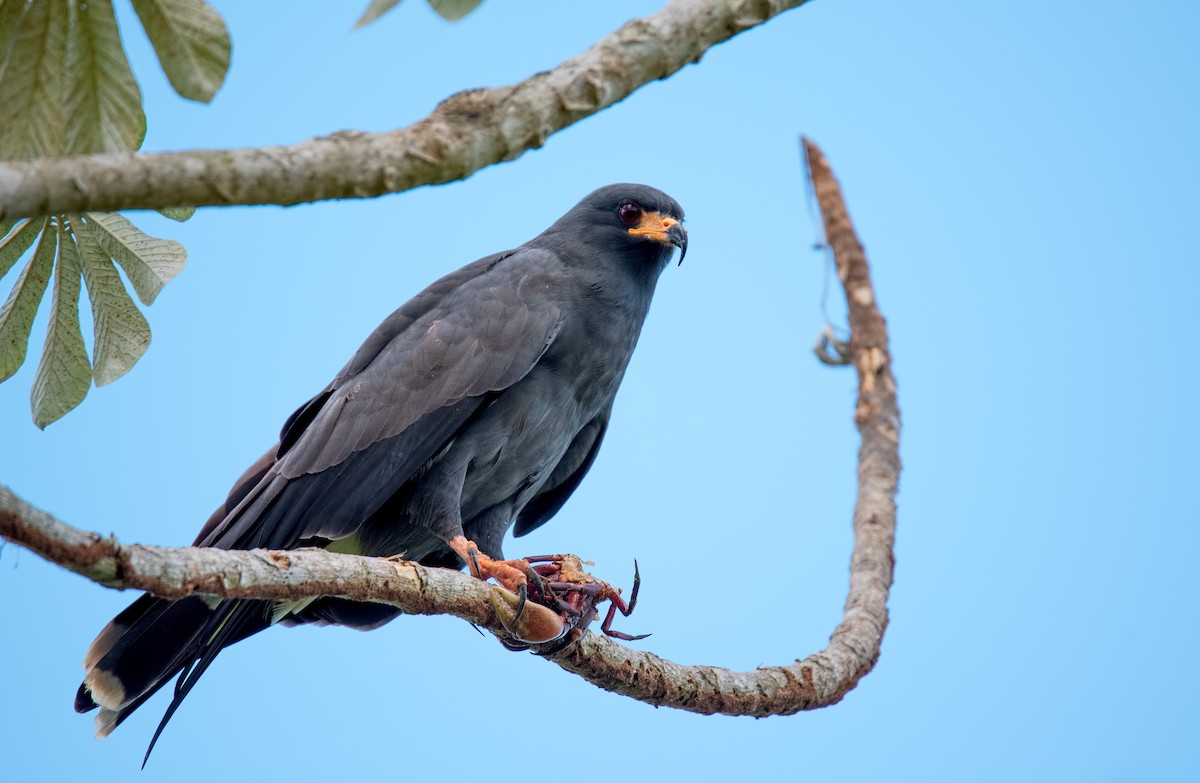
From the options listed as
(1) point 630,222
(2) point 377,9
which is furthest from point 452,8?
(1) point 630,222

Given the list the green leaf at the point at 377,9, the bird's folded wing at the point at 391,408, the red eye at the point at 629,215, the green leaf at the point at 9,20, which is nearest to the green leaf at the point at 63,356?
the green leaf at the point at 9,20

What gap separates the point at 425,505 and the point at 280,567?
2133mm

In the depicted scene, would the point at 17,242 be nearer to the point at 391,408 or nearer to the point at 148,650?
the point at 148,650

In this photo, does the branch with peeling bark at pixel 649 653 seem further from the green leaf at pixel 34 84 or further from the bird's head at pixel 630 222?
the green leaf at pixel 34 84

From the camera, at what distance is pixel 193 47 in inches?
126

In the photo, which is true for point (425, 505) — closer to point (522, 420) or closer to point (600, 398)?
point (522, 420)

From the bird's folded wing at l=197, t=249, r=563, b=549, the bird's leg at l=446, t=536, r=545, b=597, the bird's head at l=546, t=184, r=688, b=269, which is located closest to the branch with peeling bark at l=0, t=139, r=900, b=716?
the bird's leg at l=446, t=536, r=545, b=597

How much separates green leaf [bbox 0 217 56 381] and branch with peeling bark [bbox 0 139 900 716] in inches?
59.8

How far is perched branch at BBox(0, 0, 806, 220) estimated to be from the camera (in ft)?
7.91

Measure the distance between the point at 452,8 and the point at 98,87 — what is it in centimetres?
117

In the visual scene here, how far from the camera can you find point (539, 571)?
4.96 m

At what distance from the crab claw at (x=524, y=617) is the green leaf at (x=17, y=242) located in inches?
82.0

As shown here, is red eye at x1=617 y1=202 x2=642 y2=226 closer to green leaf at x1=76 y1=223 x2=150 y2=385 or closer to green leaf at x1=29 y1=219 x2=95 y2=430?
green leaf at x1=76 y1=223 x2=150 y2=385

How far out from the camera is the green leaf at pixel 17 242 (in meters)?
3.89
